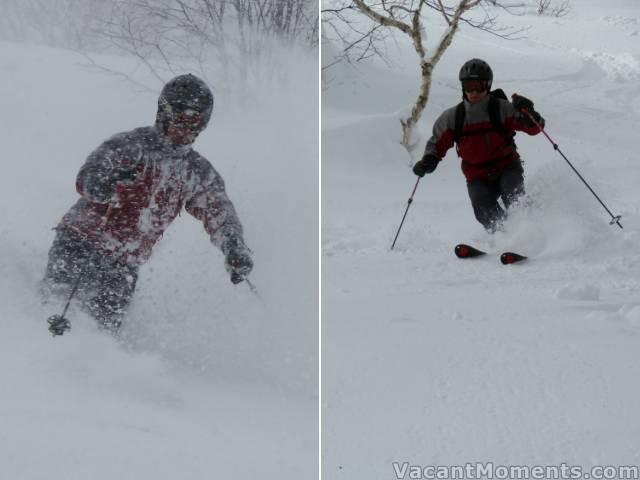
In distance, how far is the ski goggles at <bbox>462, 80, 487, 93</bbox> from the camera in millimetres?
3926

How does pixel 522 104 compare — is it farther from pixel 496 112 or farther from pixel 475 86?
pixel 475 86

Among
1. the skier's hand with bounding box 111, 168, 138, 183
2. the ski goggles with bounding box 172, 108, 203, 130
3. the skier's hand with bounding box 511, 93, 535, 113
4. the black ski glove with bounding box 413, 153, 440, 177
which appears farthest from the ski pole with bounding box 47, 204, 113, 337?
the skier's hand with bounding box 511, 93, 535, 113

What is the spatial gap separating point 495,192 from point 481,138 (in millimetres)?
375

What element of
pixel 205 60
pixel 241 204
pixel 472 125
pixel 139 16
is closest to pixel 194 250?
pixel 241 204

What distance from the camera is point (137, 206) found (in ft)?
8.12

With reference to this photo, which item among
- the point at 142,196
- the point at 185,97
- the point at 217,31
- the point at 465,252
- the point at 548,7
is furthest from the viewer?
the point at 548,7

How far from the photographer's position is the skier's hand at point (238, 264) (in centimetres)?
246

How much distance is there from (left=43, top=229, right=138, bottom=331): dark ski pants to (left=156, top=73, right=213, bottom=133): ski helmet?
0.57m

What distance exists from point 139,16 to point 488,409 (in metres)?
4.46

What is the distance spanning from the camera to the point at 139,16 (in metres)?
5.20

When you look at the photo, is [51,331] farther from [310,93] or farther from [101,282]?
[310,93]

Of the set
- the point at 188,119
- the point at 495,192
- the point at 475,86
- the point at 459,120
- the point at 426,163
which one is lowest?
the point at 495,192

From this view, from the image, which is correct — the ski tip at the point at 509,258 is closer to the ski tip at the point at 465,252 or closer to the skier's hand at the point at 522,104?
the ski tip at the point at 465,252

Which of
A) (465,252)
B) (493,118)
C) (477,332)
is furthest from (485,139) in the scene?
(477,332)
